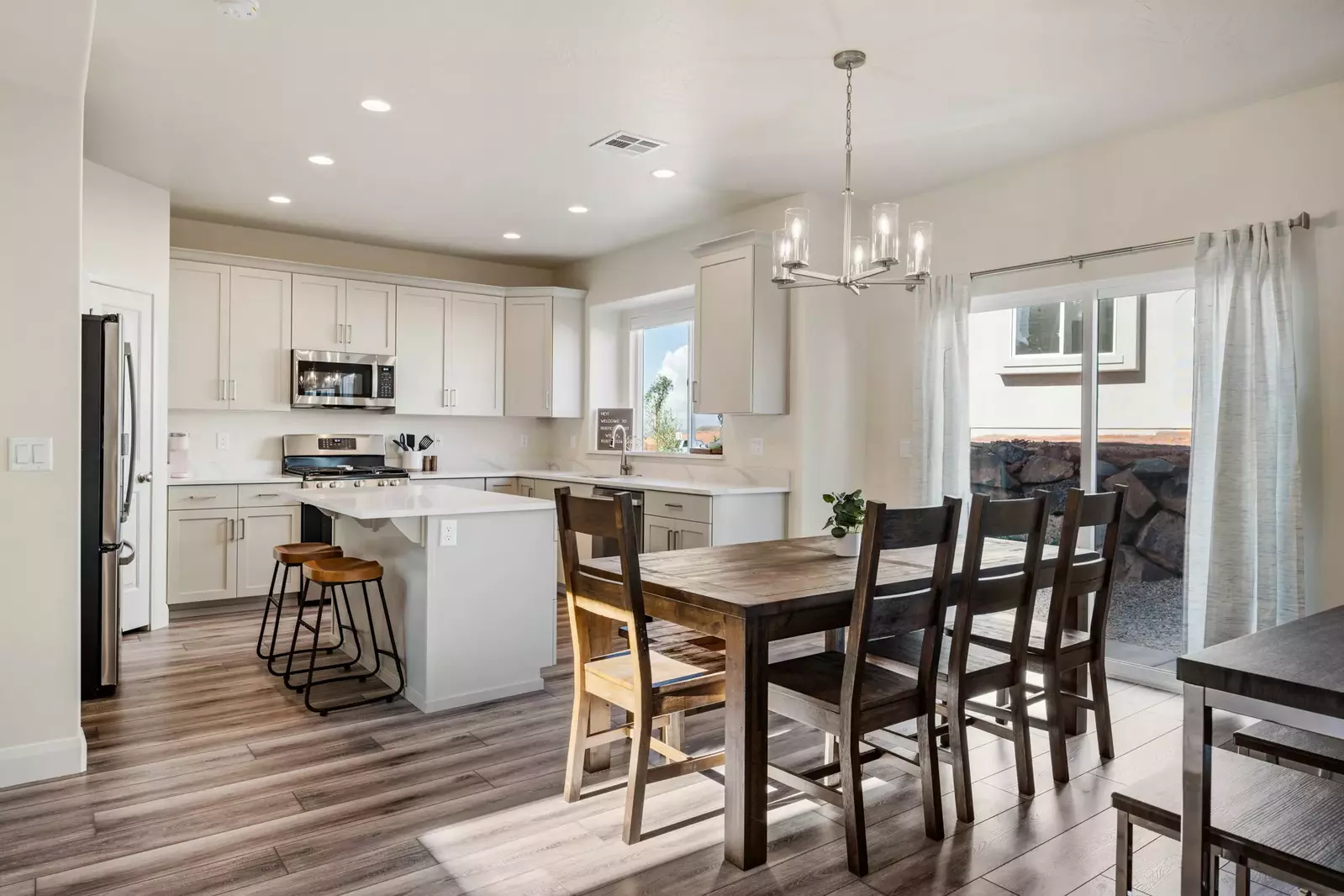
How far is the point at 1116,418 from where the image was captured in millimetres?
4156

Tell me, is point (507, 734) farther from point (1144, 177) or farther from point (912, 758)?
point (1144, 177)

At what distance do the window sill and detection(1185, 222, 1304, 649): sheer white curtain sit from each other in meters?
2.87

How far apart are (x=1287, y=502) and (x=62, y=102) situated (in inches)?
187

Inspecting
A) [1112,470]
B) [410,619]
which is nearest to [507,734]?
[410,619]

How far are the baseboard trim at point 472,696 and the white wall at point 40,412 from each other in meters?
1.16

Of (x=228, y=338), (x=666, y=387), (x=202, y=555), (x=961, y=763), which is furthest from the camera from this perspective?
(x=666, y=387)

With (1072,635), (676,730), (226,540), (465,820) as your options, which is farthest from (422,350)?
(1072,635)

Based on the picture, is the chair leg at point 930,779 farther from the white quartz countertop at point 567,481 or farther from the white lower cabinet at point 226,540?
the white lower cabinet at point 226,540

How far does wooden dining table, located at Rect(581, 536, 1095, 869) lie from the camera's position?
2.21 metres

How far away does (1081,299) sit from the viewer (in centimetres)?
425

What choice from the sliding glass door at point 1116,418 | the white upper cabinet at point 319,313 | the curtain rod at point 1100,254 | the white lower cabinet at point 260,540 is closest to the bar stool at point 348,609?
the white lower cabinet at point 260,540

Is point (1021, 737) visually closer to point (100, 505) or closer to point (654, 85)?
point (654, 85)

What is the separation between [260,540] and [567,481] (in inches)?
82.7

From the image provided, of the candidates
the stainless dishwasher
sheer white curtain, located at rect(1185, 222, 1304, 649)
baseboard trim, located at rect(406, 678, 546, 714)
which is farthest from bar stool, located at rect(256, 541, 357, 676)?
sheer white curtain, located at rect(1185, 222, 1304, 649)
